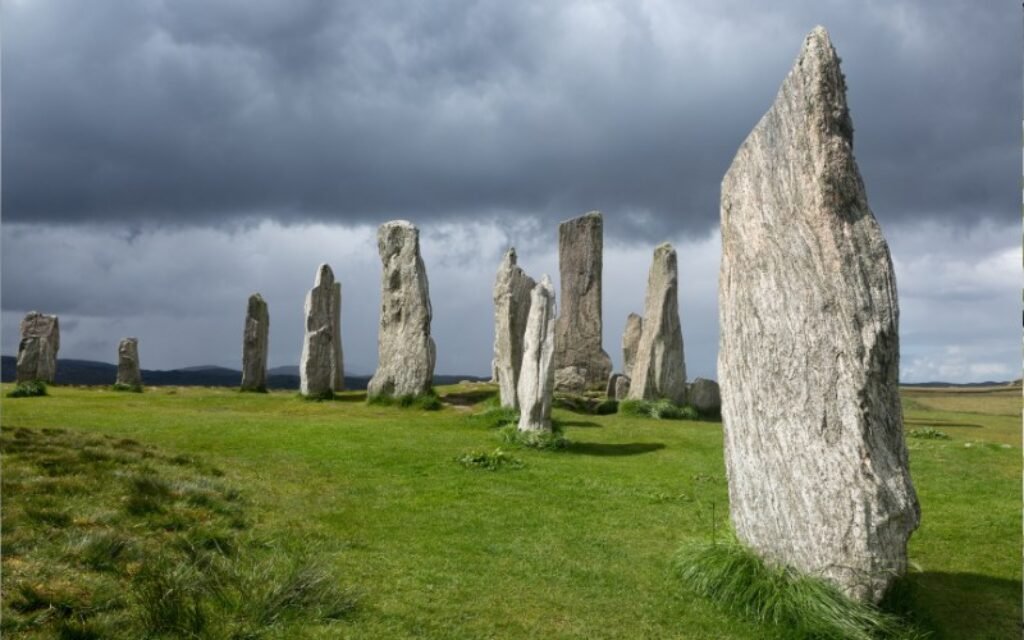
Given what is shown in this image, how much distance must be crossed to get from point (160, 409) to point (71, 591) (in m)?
18.9

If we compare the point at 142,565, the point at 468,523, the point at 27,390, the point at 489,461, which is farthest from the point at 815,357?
the point at 27,390

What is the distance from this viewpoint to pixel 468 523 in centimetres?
1077

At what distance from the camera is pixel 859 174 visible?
764cm

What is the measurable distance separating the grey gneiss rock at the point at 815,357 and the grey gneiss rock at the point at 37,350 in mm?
34428

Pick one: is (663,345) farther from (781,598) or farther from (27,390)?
(27,390)

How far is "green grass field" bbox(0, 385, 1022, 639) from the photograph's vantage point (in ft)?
24.3

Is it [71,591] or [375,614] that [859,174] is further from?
[71,591]

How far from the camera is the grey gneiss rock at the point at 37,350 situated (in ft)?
112

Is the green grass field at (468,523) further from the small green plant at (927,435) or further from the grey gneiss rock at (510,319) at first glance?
the grey gneiss rock at (510,319)

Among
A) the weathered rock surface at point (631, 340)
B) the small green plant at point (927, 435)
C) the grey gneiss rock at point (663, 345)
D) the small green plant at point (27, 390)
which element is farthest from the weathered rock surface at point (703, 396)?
the small green plant at point (27, 390)

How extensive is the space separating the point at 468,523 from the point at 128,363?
95.0 ft

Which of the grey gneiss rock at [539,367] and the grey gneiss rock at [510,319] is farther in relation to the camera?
the grey gneiss rock at [510,319]

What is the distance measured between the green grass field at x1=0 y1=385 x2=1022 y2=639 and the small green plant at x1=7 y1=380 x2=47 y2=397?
32.6ft

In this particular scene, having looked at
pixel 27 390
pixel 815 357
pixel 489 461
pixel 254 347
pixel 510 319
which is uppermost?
pixel 510 319
